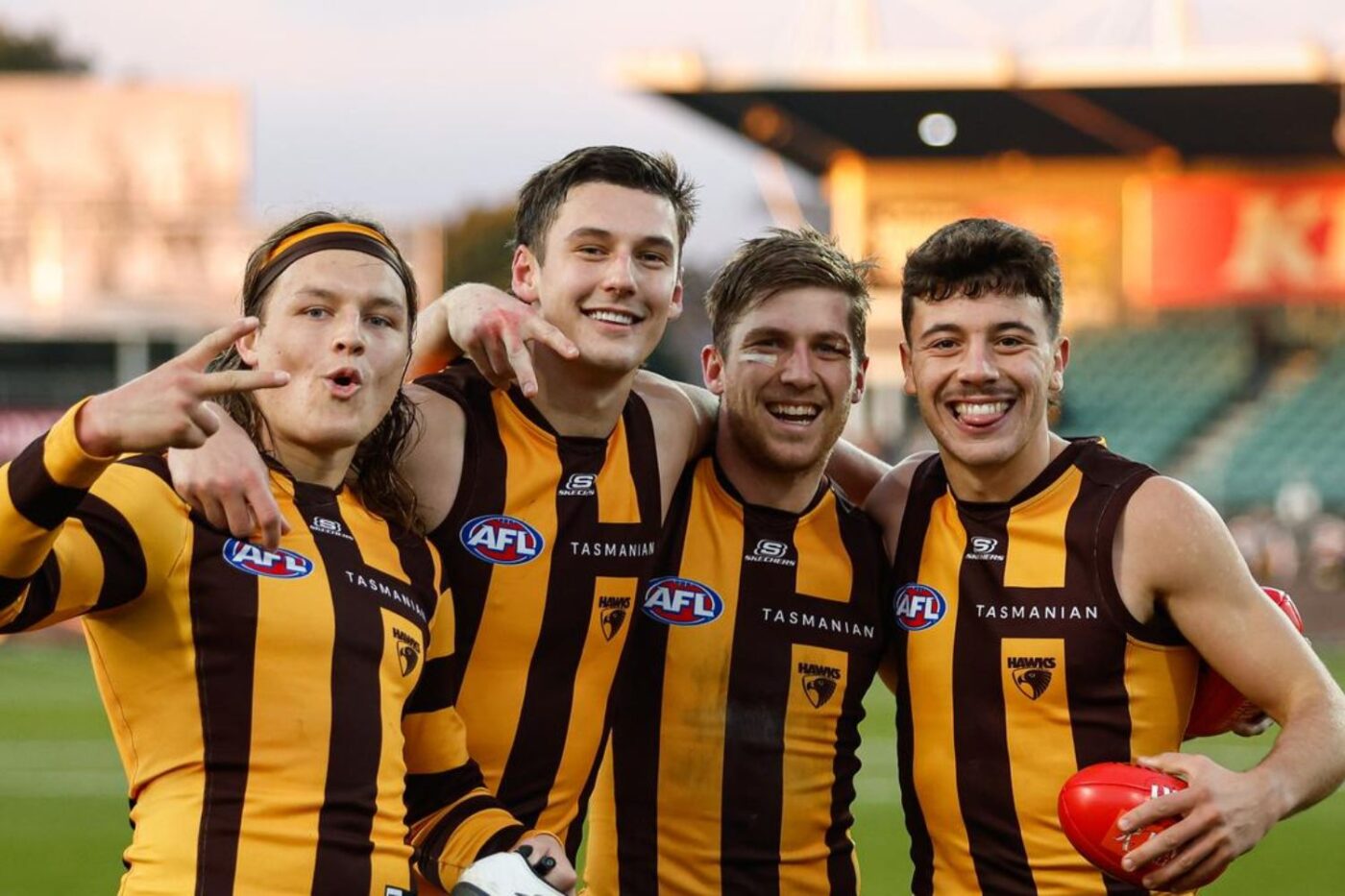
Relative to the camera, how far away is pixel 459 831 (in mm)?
3555

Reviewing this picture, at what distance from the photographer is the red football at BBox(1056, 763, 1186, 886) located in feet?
11.3

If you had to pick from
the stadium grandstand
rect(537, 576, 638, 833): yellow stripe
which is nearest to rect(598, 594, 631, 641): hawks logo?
rect(537, 576, 638, 833): yellow stripe

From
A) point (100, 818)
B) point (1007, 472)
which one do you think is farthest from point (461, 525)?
point (100, 818)

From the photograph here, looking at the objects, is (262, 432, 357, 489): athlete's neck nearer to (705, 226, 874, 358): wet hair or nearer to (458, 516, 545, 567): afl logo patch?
(458, 516, 545, 567): afl logo patch

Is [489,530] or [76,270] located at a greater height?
Result: [76,270]

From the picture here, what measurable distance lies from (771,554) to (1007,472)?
57cm

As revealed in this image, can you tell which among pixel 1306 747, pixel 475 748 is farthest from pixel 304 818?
pixel 1306 747

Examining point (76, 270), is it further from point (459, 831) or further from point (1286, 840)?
point (459, 831)

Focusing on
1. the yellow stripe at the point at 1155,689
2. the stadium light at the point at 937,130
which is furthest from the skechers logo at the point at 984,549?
the stadium light at the point at 937,130

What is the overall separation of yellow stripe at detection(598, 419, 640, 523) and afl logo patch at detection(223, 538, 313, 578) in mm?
910

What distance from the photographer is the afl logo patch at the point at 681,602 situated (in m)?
4.18

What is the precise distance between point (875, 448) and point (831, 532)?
58.2 ft

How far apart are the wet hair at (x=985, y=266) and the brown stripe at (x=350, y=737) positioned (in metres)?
1.41

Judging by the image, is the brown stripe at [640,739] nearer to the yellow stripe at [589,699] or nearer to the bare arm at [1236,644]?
the yellow stripe at [589,699]
